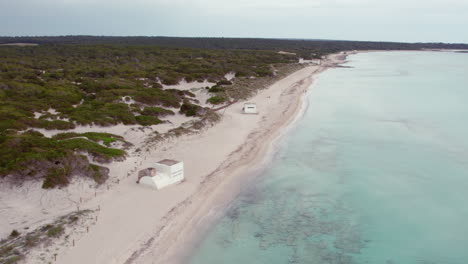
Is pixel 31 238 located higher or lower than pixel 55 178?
lower

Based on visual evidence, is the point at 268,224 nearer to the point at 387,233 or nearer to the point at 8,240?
the point at 387,233

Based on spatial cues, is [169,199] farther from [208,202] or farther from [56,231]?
[56,231]

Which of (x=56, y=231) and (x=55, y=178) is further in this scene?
(x=55, y=178)

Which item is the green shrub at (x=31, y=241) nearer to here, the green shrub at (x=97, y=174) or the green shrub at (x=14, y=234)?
the green shrub at (x=14, y=234)

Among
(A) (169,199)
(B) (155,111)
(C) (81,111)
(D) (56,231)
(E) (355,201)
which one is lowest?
(E) (355,201)

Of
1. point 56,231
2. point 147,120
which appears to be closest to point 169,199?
point 56,231

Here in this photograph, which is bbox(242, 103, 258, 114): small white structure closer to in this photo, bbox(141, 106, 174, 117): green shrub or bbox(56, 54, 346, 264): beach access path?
bbox(56, 54, 346, 264): beach access path

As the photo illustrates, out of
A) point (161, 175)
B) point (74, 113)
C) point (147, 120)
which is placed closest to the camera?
point (161, 175)
